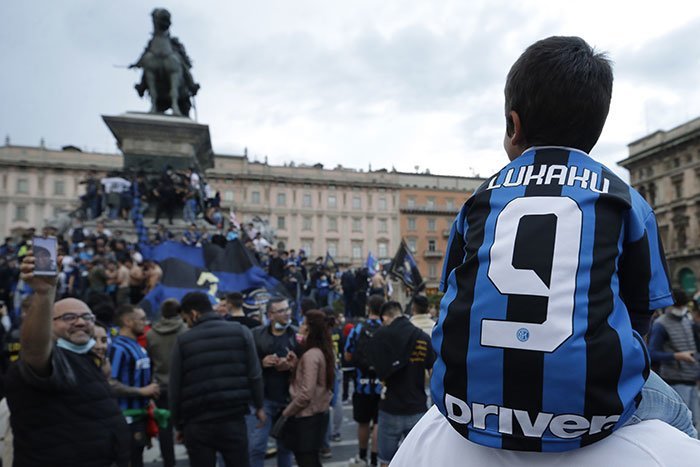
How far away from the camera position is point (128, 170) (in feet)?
51.9

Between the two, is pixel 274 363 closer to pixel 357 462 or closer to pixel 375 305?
pixel 357 462

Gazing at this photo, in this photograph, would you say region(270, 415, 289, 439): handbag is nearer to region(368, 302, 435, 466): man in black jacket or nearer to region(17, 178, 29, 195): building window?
region(368, 302, 435, 466): man in black jacket

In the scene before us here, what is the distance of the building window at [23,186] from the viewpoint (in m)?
65.7

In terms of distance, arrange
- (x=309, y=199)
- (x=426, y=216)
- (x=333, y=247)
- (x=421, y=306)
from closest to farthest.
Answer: (x=421, y=306) < (x=309, y=199) < (x=333, y=247) < (x=426, y=216)

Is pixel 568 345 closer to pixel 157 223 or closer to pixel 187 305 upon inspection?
pixel 187 305

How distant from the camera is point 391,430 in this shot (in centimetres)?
567

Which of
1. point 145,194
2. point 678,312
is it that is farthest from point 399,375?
point 145,194

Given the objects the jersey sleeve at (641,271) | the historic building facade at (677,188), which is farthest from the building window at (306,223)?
the jersey sleeve at (641,271)

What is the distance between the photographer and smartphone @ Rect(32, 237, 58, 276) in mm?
2988

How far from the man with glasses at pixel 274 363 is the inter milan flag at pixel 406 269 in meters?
5.82

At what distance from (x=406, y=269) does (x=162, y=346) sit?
677 cm

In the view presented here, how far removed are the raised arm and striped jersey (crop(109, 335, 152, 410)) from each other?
2.07 m

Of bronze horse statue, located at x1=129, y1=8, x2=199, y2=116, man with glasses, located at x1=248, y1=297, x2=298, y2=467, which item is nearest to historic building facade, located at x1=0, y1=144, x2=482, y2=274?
bronze horse statue, located at x1=129, y1=8, x2=199, y2=116

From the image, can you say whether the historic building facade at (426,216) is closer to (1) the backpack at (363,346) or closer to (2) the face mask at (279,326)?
(1) the backpack at (363,346)
